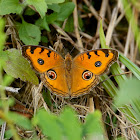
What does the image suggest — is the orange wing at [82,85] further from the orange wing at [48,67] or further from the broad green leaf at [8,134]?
the broad green leaf at [8,134]

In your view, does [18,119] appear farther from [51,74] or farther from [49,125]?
[51,74]

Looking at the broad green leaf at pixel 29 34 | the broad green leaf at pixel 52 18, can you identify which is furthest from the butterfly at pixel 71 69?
the broad green leaf at pixel 52 18

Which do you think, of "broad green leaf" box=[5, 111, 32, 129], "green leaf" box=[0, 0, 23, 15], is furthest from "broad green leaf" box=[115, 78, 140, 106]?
"green leaf" box=[0, 0, 23, 15]

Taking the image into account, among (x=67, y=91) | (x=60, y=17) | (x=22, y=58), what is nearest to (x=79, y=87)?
(x=67, y=91)

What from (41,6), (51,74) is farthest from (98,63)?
(41,6)

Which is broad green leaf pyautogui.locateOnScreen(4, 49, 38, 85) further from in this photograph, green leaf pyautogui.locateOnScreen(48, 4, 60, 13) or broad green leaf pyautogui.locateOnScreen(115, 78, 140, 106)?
broad green leaf pyautogui.locateOnScreen(115, 78, 140, 106)
